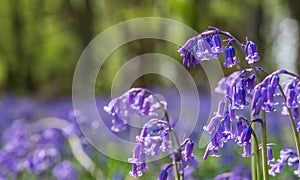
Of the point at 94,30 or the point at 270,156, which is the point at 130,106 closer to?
the point at 270,156

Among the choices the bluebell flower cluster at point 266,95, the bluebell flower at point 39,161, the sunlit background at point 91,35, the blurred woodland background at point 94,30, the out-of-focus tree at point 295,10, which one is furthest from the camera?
the blurred woodland background at point 94,30

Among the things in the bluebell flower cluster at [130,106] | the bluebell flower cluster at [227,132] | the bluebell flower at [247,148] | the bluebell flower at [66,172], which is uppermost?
the bluebell flower cluster at [130,106]

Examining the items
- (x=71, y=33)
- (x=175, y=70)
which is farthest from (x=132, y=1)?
(x=71, y=33)

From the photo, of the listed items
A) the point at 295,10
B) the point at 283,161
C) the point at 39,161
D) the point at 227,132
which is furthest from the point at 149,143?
the point at 295,10

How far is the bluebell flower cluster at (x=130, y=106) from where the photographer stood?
2010 mm

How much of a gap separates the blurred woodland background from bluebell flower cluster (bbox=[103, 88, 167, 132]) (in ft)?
40.6

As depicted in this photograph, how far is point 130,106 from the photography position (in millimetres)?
2031

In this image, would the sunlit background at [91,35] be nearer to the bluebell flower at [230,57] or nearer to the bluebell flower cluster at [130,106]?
the bluebell flower cluster at [130,106]

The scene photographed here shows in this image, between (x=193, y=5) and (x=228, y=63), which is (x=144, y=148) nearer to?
(x=228, y=63)

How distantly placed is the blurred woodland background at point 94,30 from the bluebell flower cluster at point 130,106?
40.6 ft

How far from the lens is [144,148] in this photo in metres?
1.95

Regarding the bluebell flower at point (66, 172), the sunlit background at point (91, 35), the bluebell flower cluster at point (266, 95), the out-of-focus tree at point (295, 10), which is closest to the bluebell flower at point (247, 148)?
the bluebell flower cluster at point (266, 95)

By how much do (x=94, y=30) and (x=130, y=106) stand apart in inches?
785

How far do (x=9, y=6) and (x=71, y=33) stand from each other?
2623 mm
